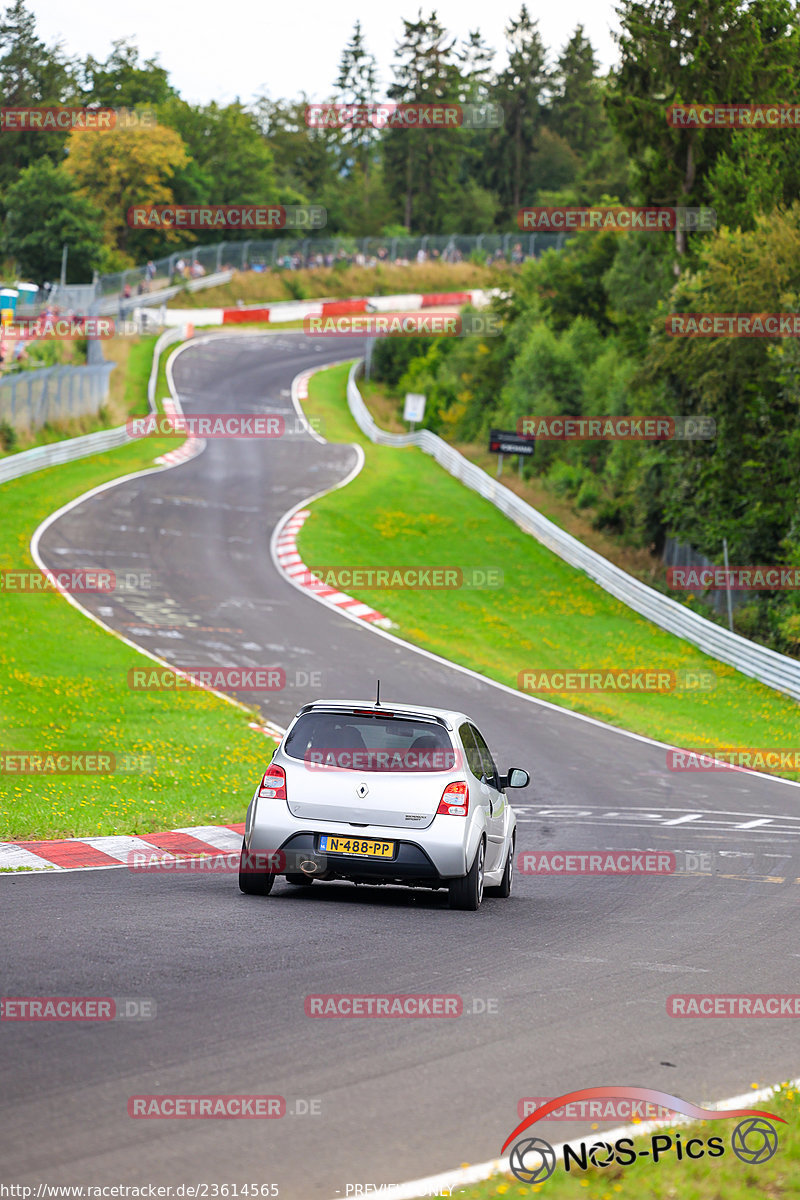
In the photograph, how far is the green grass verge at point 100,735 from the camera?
13.7m

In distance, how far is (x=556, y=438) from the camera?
51594 mm

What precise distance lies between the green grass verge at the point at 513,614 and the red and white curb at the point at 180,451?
21.3ft

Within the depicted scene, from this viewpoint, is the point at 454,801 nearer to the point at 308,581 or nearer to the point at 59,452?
the point at 308,581

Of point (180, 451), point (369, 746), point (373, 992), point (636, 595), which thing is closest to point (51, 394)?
point (180, 451)

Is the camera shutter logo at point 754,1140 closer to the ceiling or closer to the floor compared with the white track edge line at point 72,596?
closer to the ceiling

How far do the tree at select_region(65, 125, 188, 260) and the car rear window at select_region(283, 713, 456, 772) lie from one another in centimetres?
8288

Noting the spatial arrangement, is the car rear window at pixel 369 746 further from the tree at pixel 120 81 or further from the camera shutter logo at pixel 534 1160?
the tree at pixel 120 81

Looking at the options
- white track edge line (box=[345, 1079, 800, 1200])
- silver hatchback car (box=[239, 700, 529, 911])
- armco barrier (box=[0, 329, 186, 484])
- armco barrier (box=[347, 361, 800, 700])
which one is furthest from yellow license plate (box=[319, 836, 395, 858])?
armco barrier (box=[0, 329, 186, 484])

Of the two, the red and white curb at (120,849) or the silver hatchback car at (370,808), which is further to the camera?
the red and white curb at (120,849)

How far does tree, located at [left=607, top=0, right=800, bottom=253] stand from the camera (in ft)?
141

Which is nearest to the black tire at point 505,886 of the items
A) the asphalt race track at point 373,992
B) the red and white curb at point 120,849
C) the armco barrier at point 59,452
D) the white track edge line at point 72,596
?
the asphalt race track at point 373,992

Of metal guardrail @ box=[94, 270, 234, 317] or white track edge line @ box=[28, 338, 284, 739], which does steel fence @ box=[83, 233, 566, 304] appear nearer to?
metal guardrail @ box=[94, 270, 234, 317]

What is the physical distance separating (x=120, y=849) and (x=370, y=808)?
138 inches

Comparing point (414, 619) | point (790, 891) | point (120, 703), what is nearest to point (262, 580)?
point (414, 619)
